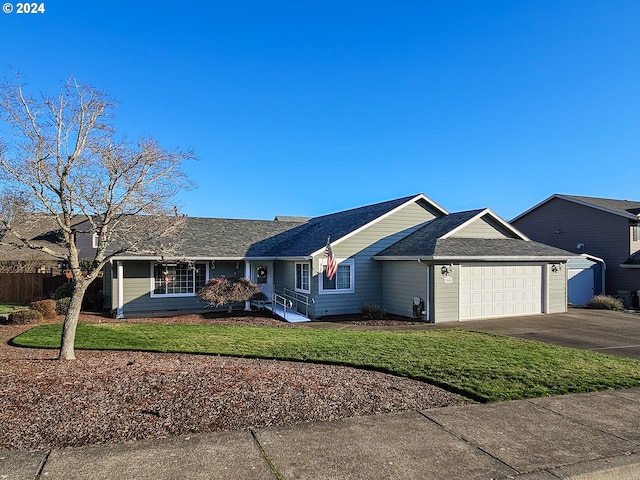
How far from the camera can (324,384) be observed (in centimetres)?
694

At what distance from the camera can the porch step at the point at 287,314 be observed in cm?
1636

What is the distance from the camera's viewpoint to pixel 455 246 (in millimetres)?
16453

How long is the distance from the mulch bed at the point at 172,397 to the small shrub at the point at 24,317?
743 cm

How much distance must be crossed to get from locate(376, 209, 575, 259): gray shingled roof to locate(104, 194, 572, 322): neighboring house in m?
0.06

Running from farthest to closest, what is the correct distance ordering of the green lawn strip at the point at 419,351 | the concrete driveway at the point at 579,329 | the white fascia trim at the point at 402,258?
1. the white fascia trim at the point at 402,258
2. the concrete driveway at the point at 579,329
3. the green lawn strip at the point at 419,351

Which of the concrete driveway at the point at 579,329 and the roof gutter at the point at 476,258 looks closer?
the concrete driveway at the point at 579,329

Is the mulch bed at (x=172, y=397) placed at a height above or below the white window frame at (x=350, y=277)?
below

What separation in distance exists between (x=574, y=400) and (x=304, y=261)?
1207cm

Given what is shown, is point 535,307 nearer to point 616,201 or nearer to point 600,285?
point 600,285

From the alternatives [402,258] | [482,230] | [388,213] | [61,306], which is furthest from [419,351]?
[61,306]

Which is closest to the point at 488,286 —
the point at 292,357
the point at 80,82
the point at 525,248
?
the point at 525,248

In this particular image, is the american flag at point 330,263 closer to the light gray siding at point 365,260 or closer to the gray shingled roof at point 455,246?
the light gray siding at point 365,260

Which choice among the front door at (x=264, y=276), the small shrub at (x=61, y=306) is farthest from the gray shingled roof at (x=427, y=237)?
the small shrub at (x=61, y=306)

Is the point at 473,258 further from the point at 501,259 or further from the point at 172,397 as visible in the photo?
the point at 172,397
